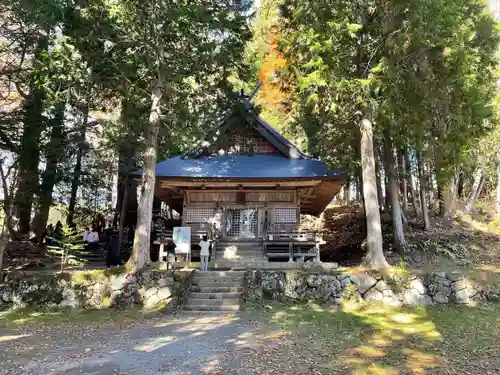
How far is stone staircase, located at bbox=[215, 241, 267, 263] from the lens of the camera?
15.4m

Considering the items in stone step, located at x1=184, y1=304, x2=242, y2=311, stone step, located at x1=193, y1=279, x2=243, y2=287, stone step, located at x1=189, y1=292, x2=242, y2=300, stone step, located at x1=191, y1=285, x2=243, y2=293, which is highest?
stone step, located at x1=193, y1=279, x2=243, y2=287

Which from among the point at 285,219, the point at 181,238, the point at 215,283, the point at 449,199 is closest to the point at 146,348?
the point at 215,283

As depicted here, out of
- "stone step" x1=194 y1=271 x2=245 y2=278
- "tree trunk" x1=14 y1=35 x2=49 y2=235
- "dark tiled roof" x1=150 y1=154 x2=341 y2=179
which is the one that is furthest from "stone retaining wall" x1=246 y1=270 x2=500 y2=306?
"tree trunk" x1=14 y1=35 x2=49 y2=235

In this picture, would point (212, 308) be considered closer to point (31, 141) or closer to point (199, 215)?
point (199, 215)

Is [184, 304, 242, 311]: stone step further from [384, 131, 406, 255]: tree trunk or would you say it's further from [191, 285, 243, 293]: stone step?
[384, 131, 406, 255]: tree trunk

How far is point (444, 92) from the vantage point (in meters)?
11.8

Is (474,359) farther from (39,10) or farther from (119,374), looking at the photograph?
(39,10)

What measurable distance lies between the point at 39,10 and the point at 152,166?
5745mm

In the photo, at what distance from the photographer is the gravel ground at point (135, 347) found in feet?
20.3

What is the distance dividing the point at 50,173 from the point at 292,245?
448 inches

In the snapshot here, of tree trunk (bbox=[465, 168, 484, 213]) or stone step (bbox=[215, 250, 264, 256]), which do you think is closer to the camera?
stone step (bbox=[215, 250, 264, 256])

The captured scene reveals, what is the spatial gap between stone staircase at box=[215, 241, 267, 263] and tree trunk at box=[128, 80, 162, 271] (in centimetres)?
427

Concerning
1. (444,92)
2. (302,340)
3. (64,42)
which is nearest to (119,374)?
(302,340)

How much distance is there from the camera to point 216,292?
11.4 m
